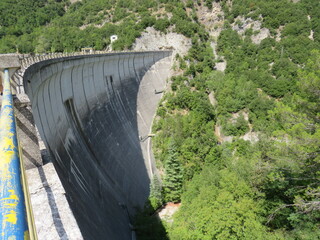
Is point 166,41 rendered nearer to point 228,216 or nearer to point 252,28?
point 252,28

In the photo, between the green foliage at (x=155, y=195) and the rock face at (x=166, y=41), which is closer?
the green foliage at (x=155, y=195)

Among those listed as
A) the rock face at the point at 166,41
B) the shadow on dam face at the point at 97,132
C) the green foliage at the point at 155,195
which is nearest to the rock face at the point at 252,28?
the rock face at the point at 166,41

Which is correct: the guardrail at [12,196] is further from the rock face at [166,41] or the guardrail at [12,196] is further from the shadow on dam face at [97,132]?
the rock face at [166,41]

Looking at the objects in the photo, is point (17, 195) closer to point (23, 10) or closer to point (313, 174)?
point (313, 174)

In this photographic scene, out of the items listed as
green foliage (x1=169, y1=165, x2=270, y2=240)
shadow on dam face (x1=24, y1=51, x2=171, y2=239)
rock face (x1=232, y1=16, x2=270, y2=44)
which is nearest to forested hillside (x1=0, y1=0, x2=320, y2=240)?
green foliage (x1=169, y1=165, x2=270, y2=240)

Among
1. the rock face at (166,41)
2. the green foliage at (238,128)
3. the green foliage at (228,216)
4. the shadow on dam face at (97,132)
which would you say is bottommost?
the green foliage at (238,128)

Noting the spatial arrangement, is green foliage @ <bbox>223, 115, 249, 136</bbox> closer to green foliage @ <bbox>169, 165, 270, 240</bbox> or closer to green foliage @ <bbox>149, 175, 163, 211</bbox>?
green foliage @ <bbox>149, 175, 163, 211</bbox>
